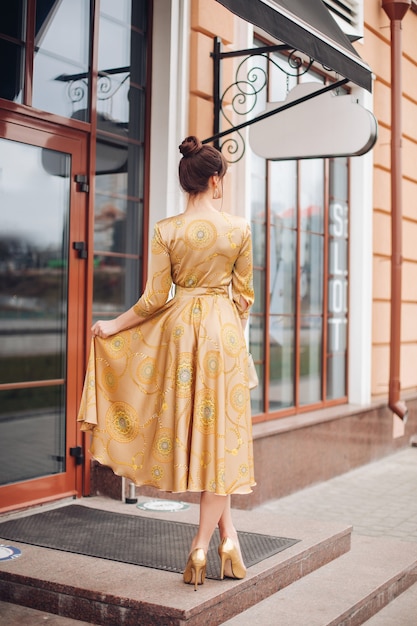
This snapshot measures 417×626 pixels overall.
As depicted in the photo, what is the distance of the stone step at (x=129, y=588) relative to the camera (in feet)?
11.7

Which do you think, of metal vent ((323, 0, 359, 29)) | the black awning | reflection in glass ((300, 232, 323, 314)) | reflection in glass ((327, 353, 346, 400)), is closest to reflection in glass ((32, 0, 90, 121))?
the black awning

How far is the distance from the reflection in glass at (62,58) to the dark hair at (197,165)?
1741 mm

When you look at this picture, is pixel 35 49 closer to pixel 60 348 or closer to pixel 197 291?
pixel 60 348

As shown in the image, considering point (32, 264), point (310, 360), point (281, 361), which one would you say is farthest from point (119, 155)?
point (310, 360)

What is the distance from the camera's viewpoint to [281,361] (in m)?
7.61

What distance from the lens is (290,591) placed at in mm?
4137

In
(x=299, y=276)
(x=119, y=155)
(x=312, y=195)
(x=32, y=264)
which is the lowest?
(x=32, y=264)

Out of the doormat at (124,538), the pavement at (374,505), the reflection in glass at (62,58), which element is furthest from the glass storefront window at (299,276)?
the doormat at (124,538)

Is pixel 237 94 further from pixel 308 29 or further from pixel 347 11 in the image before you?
pixel 347 11

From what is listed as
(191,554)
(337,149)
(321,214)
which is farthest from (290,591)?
(321,214)

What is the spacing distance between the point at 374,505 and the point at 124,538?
285cm

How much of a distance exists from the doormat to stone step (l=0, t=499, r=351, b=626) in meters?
0.09

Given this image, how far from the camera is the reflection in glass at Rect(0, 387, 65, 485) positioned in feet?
16.6

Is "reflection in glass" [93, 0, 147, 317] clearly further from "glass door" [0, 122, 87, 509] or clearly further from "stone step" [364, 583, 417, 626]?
"stone step" [364, 583, 417, 626]
